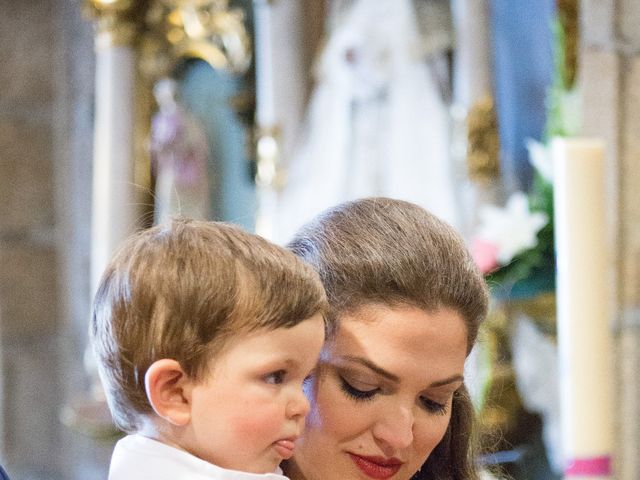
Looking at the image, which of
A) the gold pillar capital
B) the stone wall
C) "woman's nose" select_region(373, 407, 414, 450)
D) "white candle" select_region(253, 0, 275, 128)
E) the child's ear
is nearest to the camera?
the child's ear

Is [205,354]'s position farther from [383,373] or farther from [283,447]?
[383,373]

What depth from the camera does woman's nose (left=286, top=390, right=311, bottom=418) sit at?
4.78 feet

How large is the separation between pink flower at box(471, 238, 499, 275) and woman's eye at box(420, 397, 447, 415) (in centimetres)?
197

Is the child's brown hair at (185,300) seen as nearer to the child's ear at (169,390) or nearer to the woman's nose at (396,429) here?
the child's ear at (169,390)

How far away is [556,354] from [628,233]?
0.53 m

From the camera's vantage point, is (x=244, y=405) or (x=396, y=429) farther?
(x=396, y=429)

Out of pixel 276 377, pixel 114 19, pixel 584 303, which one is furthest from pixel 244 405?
pixel 114 19

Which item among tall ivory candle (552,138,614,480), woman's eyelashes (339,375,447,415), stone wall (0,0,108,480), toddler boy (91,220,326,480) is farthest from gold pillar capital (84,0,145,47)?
toddler boy (91,220,326,480)

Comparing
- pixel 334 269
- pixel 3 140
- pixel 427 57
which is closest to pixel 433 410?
pixel 334 269

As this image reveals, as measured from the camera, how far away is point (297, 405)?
1.46m

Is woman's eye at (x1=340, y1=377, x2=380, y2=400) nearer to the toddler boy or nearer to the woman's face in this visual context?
the woman's face

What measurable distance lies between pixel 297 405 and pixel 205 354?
139 mm

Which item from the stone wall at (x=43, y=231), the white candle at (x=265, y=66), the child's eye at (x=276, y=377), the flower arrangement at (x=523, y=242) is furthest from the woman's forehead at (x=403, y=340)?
the stone wall at (x=43, y=231)

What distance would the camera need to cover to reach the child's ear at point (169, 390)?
4.61 ft
